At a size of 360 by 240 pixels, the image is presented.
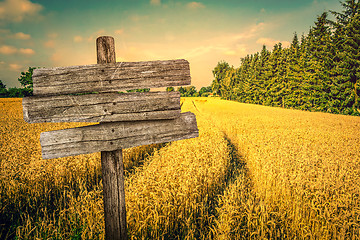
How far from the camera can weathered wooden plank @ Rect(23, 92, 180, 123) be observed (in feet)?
5.20

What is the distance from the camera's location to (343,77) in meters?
28.2

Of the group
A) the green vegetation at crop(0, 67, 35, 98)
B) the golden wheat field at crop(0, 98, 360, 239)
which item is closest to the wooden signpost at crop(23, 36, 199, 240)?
the golden wheat field at crop(0, 98, 360, 239)

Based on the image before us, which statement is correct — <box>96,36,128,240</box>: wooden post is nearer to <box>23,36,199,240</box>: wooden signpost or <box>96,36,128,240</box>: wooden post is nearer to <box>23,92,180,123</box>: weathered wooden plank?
<box>23,36,199,240</box>: wooden signpost

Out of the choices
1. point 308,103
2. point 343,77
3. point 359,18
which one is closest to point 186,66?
point 343,77

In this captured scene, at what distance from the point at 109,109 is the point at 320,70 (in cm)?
4076

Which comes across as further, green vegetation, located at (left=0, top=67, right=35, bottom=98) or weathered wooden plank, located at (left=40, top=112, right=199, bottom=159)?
green vegetation, located at (left=0, top=67, right=35, bottom=98)

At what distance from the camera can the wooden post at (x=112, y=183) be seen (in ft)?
6.00

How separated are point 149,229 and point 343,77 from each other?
118ft

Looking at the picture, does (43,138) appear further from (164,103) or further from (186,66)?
(186,66)

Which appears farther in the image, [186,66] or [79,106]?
[186,66]

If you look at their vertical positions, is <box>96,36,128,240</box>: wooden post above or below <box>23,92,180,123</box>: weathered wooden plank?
below

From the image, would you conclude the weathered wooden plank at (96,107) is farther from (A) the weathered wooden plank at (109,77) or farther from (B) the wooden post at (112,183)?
(B) the wooden post at (112,183)

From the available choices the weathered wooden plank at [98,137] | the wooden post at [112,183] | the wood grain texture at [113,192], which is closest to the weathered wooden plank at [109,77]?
the wooden post at [112,183]

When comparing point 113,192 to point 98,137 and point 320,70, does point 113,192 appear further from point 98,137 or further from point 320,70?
point 320,70
